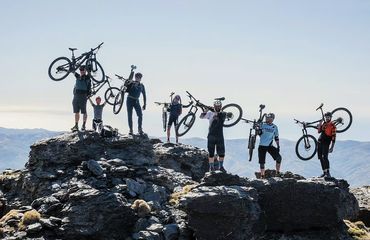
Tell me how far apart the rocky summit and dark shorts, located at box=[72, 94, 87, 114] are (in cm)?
188

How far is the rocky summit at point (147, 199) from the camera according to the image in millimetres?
23531

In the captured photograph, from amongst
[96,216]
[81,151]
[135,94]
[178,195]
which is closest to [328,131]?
[178,195]

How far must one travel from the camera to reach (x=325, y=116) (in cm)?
2839

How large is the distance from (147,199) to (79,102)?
8.86 metres

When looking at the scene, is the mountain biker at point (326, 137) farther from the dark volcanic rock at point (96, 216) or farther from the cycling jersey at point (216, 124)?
the dark volcanic rock at point (96, 216)

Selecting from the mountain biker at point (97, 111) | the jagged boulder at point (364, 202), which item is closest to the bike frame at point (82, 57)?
the mountain biker at point (97, 111)

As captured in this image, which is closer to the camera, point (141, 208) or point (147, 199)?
point (141, 208)

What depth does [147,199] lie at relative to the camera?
26281 mm

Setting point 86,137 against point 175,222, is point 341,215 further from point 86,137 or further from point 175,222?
point 86,137

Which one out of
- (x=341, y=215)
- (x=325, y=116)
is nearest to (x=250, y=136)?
(x=325, y=116)

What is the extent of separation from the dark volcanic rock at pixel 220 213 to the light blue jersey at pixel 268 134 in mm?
3616

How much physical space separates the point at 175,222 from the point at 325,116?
1186 cm

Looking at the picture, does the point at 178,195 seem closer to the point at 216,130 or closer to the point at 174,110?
the point at 216,130

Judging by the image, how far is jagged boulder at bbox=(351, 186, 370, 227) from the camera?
39562 mm
